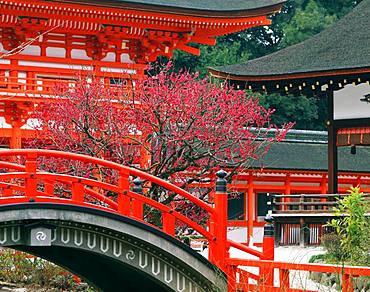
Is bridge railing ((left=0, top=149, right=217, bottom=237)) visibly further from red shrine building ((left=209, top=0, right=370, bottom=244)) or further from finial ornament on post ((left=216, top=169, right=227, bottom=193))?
red shrine building ((left=209, top=0, right=370, bottom=244))

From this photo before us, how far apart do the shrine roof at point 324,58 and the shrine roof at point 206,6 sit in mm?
2504

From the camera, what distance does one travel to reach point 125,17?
2831 centimetres

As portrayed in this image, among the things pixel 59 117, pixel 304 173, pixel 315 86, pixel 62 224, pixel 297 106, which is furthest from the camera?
pixel 297 106

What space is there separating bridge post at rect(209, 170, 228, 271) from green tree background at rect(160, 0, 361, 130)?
2860cm

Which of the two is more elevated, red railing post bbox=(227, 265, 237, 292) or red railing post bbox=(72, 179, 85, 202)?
red railing post bbox=(72, 179, 85, 202)

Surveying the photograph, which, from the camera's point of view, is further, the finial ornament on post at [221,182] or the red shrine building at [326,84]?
the red shrine building at [326,84]

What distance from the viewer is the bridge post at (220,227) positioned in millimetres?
16406

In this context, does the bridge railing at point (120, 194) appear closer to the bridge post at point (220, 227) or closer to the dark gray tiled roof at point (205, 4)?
the bridge post at point (220, 227)

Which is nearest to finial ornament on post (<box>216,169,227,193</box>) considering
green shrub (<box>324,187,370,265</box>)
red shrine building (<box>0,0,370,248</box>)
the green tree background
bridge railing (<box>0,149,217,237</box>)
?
bridge railing (<box>0,149,217,237</box>)

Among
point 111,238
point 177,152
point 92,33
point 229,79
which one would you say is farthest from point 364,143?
point 111,238

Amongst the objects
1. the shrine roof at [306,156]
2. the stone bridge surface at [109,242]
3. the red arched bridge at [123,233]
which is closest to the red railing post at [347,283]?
the red arched bridge at [123,233]

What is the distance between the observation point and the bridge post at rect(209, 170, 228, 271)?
1641 centimetres

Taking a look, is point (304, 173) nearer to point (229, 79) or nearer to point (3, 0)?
point (229, 79)

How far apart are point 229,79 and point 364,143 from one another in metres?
3.72
